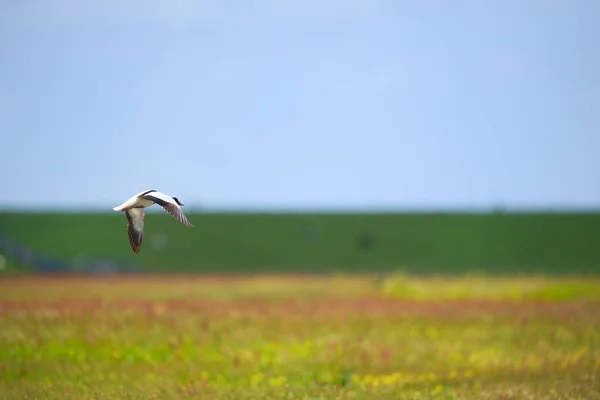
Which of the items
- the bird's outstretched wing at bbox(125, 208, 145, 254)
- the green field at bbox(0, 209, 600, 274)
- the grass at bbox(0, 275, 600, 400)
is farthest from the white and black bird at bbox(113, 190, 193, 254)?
the green field at bbox(0, 209, 600, 274)

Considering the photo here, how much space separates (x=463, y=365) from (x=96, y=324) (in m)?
9.69

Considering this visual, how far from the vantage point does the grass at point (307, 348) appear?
1590 centimetres

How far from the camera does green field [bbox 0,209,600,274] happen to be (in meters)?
62.6

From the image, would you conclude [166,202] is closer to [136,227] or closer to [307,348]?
[136,227]

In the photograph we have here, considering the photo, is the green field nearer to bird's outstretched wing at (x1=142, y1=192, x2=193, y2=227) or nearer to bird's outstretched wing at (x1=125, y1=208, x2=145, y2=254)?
bird's outstretched wing at (x1=125, y1=208, x2=145, y2=254)

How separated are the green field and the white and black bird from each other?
45665mm

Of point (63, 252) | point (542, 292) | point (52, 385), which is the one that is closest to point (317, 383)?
point (52, 385)

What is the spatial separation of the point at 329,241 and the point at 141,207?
5125 centimetres

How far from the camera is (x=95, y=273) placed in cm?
5891

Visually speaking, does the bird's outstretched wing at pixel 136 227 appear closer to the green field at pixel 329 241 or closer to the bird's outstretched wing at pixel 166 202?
the bird's outstretched wing at pixel 166 202

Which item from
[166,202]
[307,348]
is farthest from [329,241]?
[166,202]

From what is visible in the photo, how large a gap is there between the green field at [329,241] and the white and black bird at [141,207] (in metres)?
45.7

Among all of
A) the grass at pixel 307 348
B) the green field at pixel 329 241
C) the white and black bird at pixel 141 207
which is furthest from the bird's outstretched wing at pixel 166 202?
the green field at pixel 329 241

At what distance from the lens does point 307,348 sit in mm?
22297
